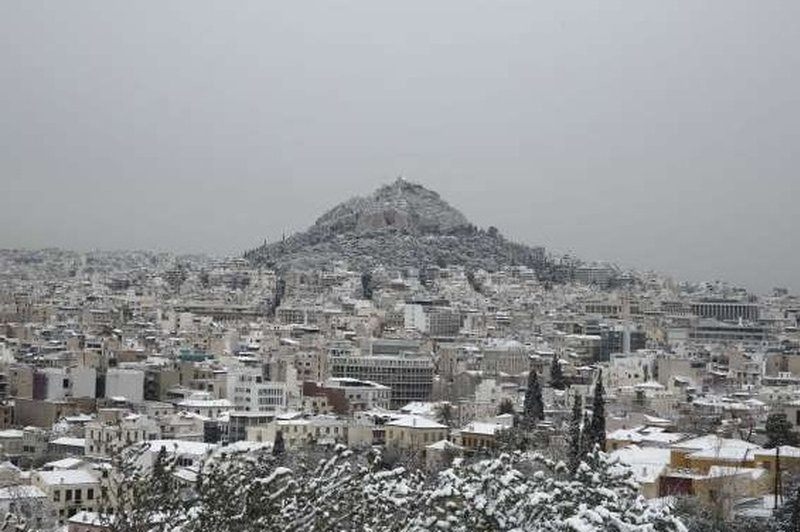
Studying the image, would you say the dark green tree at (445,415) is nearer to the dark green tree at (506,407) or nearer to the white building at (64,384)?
the dark green tree at (506,407)

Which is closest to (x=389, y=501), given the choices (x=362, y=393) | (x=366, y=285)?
(x=362, y=393)

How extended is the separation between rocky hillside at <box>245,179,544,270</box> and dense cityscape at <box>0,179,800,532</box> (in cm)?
54

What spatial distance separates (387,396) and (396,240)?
58.5 meters

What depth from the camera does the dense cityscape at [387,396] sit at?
23.7 ft

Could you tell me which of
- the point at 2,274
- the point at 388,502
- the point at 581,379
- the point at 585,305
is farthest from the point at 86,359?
the point at 585,305

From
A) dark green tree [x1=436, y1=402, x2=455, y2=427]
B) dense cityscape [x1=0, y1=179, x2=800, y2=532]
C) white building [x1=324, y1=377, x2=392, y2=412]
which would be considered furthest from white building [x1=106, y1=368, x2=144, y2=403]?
dark green tree [x1=436, y1=402, x2=455, y2=427]

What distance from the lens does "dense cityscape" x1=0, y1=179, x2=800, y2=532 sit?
7227mm

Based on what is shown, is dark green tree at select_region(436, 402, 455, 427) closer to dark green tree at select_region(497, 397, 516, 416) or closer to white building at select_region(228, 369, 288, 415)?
dark green tree at select_region(497, 397, 516, 416)

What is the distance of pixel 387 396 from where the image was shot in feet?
126

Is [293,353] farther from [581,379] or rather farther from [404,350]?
[581,379]

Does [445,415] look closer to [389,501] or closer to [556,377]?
[556,377]

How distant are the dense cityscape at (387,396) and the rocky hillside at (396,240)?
1.78ft

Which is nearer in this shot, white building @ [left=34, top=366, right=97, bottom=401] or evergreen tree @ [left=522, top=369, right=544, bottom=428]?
evergreen tree @ [left=522, top=369, right=544, bottom=428]

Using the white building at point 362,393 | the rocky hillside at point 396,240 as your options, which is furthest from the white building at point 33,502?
the rocky hillside at point 396,240
